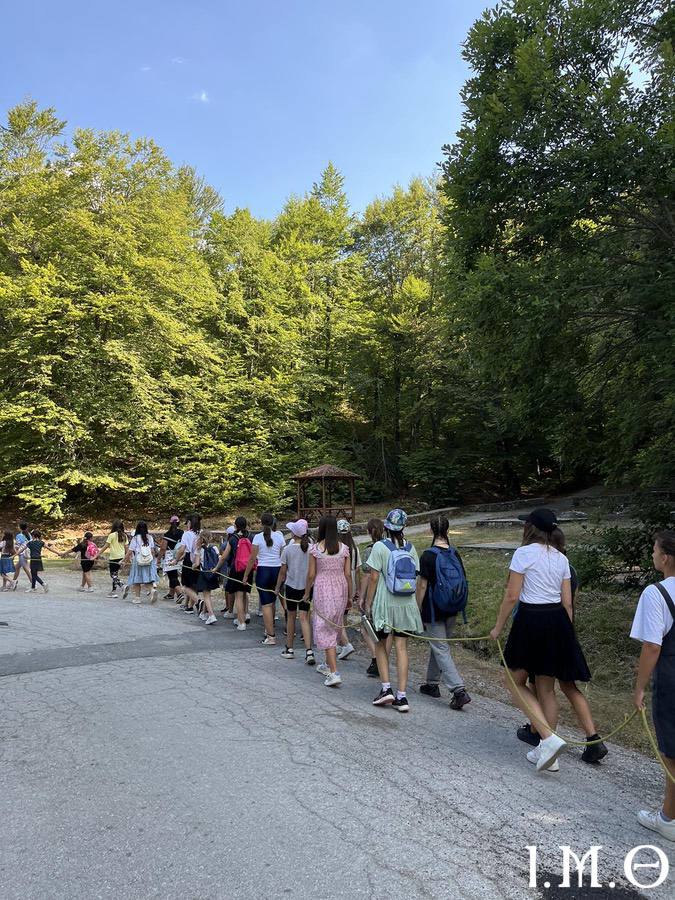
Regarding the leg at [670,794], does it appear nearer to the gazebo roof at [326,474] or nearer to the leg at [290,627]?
the leg at [290,627]

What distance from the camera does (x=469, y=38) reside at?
324 inches

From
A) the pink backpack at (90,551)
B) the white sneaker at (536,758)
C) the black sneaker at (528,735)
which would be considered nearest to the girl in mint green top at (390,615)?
the black sneaker at (528,735)

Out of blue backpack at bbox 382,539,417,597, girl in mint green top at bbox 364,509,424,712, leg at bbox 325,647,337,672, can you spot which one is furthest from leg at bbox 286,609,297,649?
blue backpack at bbox 382,539,417,597

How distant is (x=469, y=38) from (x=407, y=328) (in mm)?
21548

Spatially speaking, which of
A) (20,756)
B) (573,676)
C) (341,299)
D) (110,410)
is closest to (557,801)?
(573,676)

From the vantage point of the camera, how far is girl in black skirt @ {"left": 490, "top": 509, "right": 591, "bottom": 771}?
4.37m

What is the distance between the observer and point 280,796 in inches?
143

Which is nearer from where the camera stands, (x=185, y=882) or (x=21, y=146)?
(x=185, y=882)

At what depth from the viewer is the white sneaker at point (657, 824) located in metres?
3.36

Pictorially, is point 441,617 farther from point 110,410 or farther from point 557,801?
point 110,410

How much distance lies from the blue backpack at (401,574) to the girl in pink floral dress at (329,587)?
36.8 inches

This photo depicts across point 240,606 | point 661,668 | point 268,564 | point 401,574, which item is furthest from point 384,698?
point 240,606

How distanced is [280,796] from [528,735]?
225cm

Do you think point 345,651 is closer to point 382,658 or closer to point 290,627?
point 290,627
